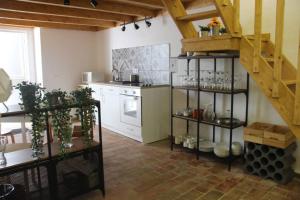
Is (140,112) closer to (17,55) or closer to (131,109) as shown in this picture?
(131,109)

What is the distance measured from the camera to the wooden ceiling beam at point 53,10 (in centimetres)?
390

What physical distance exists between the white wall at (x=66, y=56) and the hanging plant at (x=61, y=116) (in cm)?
416

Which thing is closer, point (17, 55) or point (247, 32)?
point (247, 32)

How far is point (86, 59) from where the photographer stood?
660 cm

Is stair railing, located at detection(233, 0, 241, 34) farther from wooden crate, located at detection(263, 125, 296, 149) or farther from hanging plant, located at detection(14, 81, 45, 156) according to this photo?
hanging plant, located at detection(14, 81, 45, 156)

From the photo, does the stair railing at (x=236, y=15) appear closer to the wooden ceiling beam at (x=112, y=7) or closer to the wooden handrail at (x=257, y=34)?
the wooden handrail at (x=257, y=34)

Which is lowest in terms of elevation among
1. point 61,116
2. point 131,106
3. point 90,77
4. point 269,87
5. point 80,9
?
point 131,106

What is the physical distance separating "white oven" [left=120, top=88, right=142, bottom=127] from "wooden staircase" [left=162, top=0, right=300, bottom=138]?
1.71 meters

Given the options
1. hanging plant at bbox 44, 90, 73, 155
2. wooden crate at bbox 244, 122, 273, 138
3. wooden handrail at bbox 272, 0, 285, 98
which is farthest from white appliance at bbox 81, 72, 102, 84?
wooden handrail at bbox 272, 0, 285, 98

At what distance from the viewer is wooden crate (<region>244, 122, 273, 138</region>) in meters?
2.90

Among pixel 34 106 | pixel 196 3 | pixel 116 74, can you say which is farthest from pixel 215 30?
pixel 116 74

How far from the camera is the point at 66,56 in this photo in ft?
20.6

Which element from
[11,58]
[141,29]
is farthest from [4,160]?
[11,58]

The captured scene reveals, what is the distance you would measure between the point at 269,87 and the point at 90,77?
4498 mm
